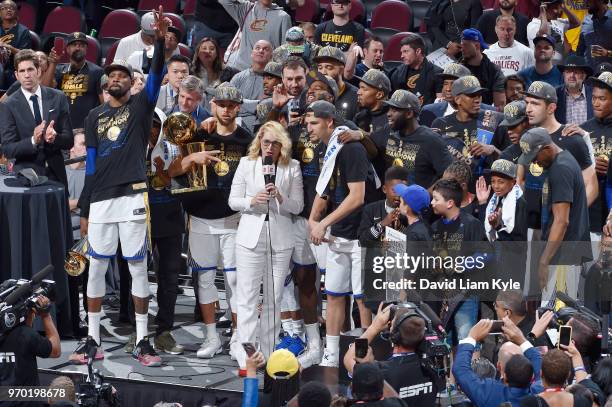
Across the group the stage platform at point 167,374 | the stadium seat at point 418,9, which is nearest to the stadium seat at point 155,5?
the stadium seat at point 418,9

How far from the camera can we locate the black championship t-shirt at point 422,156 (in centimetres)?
939

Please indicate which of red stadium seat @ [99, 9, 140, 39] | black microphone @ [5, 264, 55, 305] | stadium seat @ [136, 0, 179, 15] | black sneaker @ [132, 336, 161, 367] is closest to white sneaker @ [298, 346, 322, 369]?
black sneaker @ [132, 336, 161, 367]

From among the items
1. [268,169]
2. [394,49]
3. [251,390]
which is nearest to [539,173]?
[268,169]

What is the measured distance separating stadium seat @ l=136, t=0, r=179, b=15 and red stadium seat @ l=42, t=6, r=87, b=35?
792mm

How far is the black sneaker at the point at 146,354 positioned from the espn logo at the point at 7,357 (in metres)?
→ 1.75

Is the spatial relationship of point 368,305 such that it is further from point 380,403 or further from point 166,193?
point 380,403

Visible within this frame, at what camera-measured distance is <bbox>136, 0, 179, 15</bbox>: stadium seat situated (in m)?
15.8

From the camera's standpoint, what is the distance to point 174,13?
15.7 m

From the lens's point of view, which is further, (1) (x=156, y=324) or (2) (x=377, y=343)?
(1) (x=156, y=324)

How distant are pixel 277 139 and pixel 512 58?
3.80 meters

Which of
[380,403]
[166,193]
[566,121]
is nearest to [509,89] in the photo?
[566,121]

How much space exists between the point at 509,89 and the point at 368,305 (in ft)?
9.86

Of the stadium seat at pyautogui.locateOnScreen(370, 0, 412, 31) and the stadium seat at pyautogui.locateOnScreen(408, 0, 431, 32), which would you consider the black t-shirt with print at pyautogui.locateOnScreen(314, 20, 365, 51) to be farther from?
the stadium seat at pyautogui.locateOnScreen(408, 0, 431, 32)

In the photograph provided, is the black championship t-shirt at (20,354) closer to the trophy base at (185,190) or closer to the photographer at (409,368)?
the trophy base at (185,190)
